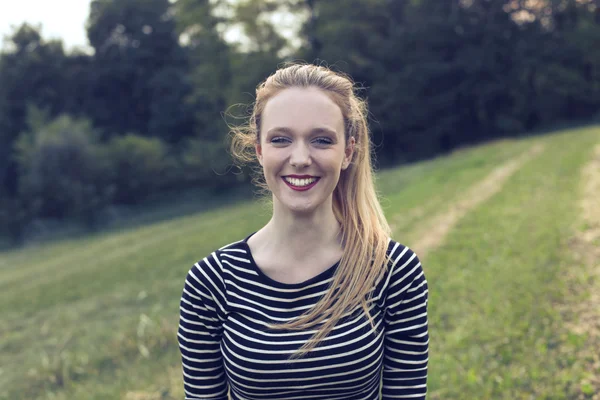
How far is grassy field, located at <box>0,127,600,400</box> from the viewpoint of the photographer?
16.6ft

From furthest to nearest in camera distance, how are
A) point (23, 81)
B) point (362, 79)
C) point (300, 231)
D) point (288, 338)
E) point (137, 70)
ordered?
point (137, 70) < point (23, 81) < point (362, 79) < point (300, 231) < point (288, 338)

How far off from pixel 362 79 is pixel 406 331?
35.6 m

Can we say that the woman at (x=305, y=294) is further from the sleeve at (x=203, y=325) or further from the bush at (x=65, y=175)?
the bush at (x=65, y=175)

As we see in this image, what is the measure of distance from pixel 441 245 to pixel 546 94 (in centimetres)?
3007

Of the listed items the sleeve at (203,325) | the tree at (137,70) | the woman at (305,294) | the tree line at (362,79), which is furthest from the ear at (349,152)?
the tree at (137,70)

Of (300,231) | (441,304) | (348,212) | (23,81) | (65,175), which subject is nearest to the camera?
(300,231)

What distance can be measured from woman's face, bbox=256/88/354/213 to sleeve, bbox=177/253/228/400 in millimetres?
439

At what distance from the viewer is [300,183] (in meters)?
2.29

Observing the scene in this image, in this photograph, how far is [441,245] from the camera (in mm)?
9781

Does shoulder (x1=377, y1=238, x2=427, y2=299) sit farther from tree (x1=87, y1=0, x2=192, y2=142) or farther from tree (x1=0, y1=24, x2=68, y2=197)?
tree (x1=87, y1=0, x2=192, y2=142)

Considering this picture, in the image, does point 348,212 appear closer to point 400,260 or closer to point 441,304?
point 400,260

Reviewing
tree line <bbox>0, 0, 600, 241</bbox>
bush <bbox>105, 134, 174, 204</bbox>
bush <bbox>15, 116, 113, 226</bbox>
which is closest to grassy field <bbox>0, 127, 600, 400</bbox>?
bush <bbox>15, 116, 113, 226</bbox>

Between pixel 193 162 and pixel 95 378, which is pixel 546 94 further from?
pixel 95 378

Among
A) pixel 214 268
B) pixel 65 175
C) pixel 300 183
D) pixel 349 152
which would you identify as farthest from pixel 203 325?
pixel 65 175
